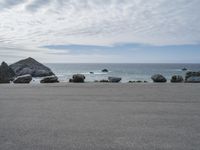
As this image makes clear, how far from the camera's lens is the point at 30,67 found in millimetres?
68750

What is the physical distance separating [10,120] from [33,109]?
1576 millimetres

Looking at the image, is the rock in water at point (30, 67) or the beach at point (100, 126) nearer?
the beach at point (100, 126)

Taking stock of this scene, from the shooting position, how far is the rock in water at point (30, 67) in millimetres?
61969

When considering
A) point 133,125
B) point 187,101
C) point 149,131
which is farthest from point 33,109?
point 187,101

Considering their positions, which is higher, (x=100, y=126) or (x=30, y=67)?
(x=30, y=67)

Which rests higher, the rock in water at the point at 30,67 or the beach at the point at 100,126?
the rock in water at the point at 30,67

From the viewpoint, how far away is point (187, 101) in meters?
10.2

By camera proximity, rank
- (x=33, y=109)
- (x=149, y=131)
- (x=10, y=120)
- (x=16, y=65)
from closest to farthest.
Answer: (x=149, y=131), (x=10, y=120), (x=33, y=109), (x=16, y=65)

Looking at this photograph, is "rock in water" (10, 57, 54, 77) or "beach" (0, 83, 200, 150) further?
"rock in water" (10, 57, 54, 77)

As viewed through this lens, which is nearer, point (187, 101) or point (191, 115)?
point (191, 115)

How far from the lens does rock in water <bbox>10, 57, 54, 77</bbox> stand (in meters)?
62.0

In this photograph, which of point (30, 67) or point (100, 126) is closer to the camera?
point (100, 126)

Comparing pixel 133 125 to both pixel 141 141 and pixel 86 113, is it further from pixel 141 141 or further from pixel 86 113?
pixel 86 113

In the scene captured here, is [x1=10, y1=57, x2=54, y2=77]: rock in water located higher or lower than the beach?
higher
